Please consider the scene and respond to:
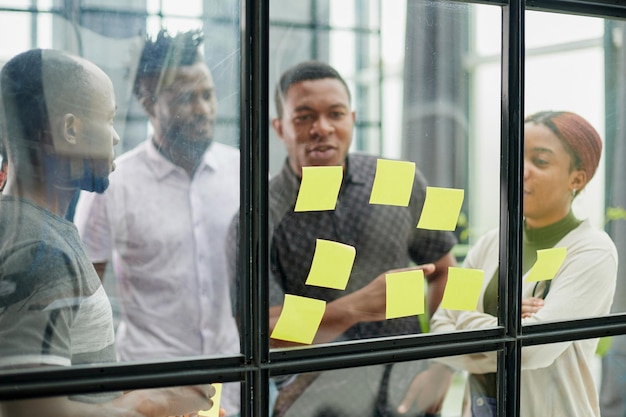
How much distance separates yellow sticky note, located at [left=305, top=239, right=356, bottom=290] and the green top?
1.37 feet

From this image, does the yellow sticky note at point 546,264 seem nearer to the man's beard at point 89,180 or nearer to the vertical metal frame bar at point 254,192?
the vertical metal frame bar at point 254,192

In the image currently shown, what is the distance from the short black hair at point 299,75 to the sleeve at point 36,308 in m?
0.80

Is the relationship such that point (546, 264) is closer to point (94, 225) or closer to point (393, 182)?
point (393, 182)

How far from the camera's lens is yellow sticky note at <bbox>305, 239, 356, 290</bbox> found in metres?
2.03

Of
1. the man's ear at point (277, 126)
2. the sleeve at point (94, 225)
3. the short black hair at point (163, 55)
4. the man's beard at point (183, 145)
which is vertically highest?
the short black hair at point (163, 55)

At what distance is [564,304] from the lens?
225 cm

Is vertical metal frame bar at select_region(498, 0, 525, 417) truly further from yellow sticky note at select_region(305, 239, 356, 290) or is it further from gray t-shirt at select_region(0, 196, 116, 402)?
gray t-shirt at select_region(0, 196, 116, 402)

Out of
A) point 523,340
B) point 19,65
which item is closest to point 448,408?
point 523,340

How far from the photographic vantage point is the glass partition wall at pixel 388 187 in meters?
1.77

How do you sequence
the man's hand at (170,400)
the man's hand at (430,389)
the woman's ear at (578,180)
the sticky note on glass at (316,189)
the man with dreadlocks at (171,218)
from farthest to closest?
the man's hand at (430,389), the woman's ear at (578,180), the sticky note on glass at (316,189), the man with dreadlocks at (171,218), the man's hand at (170,400)

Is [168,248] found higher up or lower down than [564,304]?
higher up

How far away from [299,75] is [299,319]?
71cm

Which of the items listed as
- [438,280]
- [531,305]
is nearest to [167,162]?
[438,280]

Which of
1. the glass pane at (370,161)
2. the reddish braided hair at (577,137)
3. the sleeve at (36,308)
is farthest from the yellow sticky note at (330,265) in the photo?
the reddish braided hair at (577,137)
